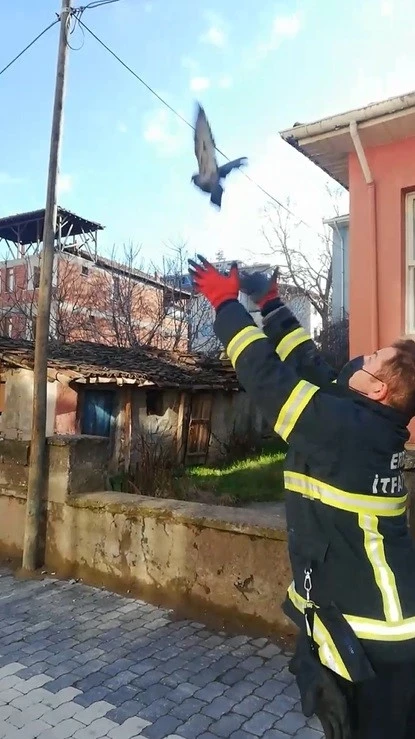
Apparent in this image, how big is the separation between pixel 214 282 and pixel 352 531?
2.95 ft

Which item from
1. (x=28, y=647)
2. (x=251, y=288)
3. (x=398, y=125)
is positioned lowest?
(x=28, y=647)

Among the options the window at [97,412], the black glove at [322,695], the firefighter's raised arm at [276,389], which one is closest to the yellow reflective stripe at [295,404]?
the firefighter's raised arm at [276,389]

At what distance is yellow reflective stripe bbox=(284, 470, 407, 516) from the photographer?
5.74 ft

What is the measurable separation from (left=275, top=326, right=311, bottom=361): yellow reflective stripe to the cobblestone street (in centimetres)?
180

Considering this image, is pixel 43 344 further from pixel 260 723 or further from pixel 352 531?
pixel 352 531

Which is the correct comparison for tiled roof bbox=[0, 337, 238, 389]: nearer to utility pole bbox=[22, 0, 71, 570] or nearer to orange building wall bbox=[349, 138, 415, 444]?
utility pole bbox=[22, 0, 71, 570]

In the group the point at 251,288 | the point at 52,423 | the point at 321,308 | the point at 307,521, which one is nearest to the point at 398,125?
the point at 251,288

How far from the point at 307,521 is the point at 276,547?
2.04 m

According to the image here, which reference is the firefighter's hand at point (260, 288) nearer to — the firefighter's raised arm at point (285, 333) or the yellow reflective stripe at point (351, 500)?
the firefighter's raised arm at point (285, 333)

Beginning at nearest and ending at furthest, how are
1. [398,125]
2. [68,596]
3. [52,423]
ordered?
[68,596]
[398,125]
[52,423]

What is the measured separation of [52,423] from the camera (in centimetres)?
1274

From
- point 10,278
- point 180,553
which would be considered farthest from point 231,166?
point 10,278

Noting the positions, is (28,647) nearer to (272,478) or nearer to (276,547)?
(276,547)

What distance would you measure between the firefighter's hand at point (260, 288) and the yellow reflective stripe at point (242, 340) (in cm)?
58
